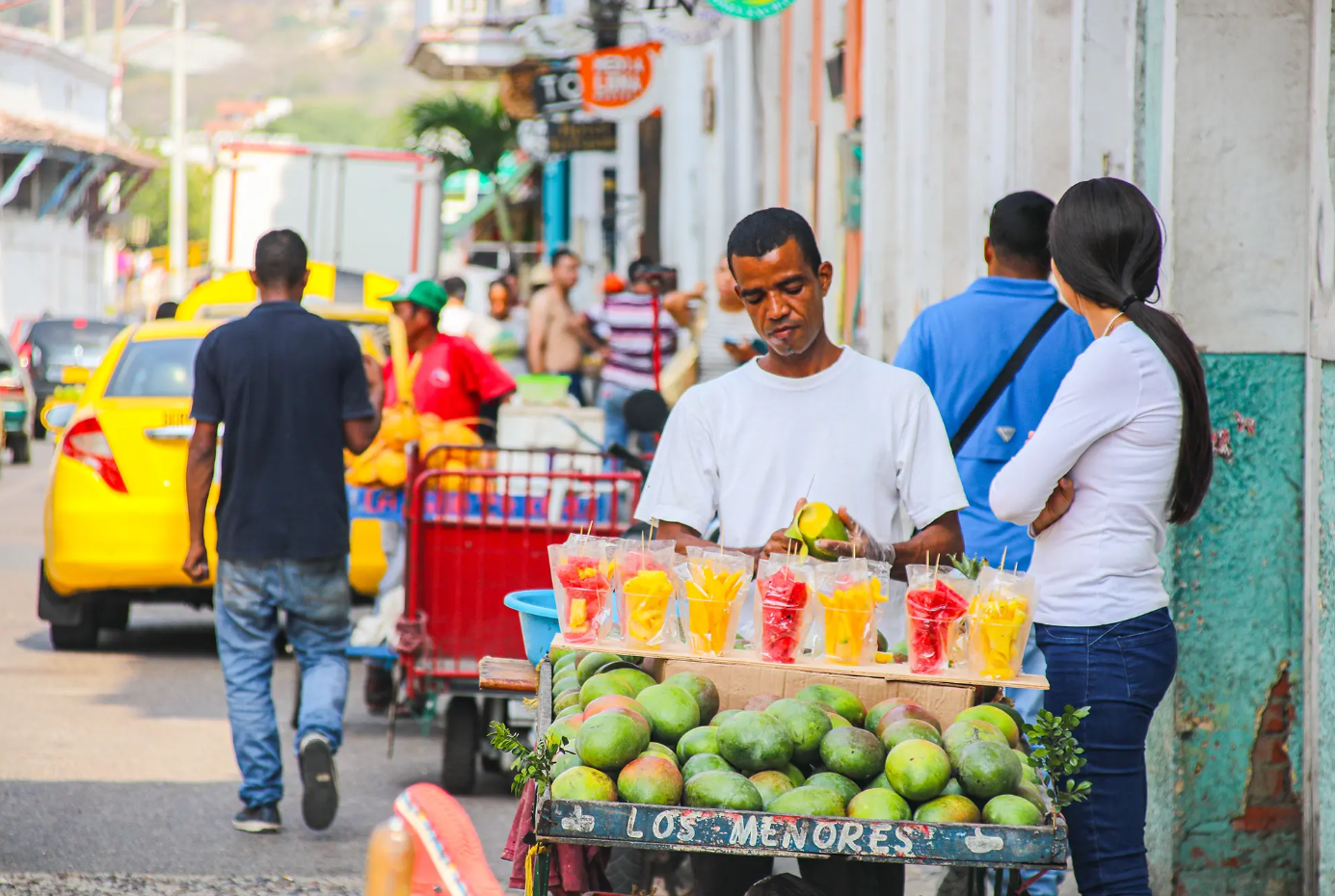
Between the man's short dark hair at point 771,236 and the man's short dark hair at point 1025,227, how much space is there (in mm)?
1250

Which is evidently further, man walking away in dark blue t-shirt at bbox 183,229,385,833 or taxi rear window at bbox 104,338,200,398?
taxi rear window at bbox 104,338,200,398

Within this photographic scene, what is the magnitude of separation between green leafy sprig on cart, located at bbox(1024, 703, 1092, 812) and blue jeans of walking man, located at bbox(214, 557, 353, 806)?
3848 millimetres

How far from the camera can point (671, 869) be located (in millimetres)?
4992

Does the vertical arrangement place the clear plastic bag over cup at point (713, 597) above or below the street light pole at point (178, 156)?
below

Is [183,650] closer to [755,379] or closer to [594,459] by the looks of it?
[594,459]

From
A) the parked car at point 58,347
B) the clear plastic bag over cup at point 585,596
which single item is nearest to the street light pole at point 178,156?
the parked car at point 58,347

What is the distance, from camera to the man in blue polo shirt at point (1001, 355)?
5352mm

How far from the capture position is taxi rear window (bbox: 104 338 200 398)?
1057cm

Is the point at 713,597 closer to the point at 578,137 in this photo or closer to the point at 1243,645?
the point at 1243,645

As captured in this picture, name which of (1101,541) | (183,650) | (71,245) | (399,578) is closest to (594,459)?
(399,578)

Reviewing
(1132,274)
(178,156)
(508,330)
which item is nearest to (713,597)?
(1132,274)

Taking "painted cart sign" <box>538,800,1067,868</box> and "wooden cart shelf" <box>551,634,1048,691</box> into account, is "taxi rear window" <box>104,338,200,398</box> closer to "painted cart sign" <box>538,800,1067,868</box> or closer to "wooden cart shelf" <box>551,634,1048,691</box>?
"wooden cart shelf" <box>551,634,1048,691</box>

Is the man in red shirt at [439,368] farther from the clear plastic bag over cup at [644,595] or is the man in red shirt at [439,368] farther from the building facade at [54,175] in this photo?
the building facade at [54,175]

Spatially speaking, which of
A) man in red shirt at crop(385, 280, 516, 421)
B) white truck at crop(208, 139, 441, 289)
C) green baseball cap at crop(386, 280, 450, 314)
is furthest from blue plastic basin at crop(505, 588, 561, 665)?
white truck at crop(208, 139, 441, 289)
